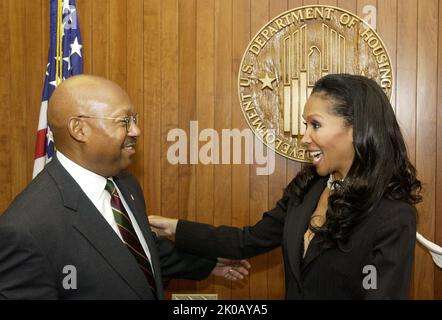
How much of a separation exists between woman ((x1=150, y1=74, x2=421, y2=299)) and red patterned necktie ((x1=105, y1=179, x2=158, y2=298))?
562 mm

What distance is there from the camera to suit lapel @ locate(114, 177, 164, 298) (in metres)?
1.83

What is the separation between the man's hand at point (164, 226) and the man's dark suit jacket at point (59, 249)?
0.65 m

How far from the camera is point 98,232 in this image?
1.56m

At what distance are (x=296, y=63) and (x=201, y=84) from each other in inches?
25.1

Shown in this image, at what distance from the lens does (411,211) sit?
5.24 ft

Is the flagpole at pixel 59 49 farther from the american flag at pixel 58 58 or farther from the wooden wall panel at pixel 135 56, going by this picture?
the wooden wall panel at pixel 135 56

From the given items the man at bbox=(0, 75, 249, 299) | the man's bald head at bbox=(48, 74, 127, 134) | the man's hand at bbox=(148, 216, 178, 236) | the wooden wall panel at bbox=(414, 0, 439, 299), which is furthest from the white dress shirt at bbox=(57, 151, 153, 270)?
the wooden wall panel at bbox=(414, 0, 439, 299)

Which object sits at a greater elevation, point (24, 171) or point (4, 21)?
point (4, 21)

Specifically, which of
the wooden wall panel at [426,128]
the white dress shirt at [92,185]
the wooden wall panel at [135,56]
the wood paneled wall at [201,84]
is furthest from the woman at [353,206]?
the wooden wall panel at [135,56]

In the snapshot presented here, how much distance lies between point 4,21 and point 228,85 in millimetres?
1621

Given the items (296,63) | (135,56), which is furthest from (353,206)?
(135,56)

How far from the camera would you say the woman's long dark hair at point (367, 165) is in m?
1.67
